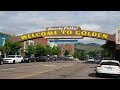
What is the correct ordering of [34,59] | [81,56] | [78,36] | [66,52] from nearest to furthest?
[78,36] < [34,59] < [66,52] < [81,56]

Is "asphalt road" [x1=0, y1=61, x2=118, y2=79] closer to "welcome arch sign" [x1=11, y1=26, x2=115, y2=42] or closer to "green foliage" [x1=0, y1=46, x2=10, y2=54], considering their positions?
"welcome arch sign" [x1=11, y1=26, x2=115, y2=42]

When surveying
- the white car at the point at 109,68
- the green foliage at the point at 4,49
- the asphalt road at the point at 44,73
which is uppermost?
the green foliage at the point at 4,49

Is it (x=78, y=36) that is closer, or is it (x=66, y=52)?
(x=78, y=36)

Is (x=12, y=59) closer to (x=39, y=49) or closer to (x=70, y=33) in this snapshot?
(x=70, y=33)

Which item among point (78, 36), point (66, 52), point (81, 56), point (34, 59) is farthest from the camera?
point (81, 56)

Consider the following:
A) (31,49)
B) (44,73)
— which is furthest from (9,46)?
(44,73)

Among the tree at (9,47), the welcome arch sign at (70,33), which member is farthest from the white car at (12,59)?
the tree at (9,47)

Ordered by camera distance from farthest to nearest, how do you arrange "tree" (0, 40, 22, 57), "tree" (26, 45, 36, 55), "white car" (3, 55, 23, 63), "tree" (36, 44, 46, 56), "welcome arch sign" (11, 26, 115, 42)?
"tree" (36, 44, 46, 56) → "tree" (26, 45, 36, 55) → "tree" (0, 40, 22, 57) → "welcome arch sign" (11, 26, 115, 42) → "white car" (3, 55, 23, 63)

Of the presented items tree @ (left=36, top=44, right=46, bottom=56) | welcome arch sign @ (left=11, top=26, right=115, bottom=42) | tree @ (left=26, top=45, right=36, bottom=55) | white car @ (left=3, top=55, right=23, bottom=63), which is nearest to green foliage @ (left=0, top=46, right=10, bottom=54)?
welcome arch sign @ (left=11, top=26, right=115, bottom=42)

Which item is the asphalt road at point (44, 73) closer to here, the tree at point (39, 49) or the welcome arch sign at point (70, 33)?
the welcome arch sign at point (70, 33)
